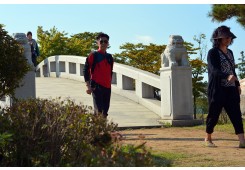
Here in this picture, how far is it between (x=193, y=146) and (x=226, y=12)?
661 centimetres

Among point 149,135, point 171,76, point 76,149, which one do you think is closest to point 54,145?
point 76,149

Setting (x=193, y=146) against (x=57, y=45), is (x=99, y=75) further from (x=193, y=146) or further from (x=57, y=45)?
(x=57, y=45)

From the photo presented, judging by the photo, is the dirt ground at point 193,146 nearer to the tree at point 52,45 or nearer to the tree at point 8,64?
the tree at point 8,64

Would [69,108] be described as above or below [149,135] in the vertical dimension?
above

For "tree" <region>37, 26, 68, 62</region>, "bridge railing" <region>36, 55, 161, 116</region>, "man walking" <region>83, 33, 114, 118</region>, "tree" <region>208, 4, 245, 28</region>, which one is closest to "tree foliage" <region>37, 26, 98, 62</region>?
"tree" <region>37, 26, 68, 62</region>

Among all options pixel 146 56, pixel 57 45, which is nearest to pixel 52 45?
pixel 57 45

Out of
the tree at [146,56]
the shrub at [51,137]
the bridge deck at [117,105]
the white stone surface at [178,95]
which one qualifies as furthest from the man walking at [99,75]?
the tree at [146,56]

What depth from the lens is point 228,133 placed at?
10.4 metres

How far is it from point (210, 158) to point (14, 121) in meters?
2.68

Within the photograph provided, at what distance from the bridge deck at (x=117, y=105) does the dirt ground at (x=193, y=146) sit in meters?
1.03

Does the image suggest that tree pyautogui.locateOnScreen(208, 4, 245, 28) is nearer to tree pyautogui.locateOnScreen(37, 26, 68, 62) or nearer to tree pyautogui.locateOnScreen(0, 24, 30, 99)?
tree pyautogui.locateOnScreen(0, 24, 30, 99)

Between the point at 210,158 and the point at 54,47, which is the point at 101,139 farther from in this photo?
the point at 54,47

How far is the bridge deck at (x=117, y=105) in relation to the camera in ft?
41.1

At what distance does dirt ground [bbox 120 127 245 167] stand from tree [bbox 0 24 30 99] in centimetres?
202
